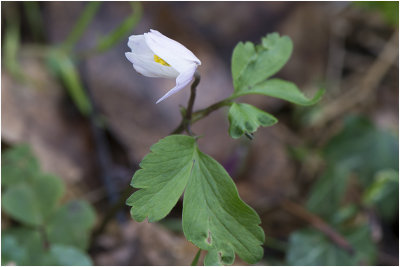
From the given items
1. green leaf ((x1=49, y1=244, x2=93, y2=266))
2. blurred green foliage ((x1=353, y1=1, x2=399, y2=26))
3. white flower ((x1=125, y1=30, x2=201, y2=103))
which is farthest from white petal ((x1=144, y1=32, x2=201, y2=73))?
blurred green foliage ((x1=353, y1=1, x2=399, y2=26))

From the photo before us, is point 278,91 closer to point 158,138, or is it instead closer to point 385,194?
point 158,138

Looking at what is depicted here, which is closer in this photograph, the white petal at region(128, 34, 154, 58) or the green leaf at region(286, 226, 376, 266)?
the white petal at region(128, 34, 154, 58)

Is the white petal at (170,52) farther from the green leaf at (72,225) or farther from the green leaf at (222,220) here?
the green leaf at (72,225)

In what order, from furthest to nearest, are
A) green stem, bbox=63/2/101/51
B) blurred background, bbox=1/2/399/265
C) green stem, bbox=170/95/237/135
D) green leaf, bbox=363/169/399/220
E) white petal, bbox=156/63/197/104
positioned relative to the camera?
1. green stem, bbox=63/2/101/51
2. green leaf, bbox=363/169/399/220
3. blurred background, bbox=1/2/399/265
4. green stem, bbox=170/95/237/135
5. white petal, bbox=156/63/197/104

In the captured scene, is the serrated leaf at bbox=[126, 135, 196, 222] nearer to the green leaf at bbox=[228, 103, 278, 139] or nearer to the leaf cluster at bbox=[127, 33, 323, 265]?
the leaf cluster at bbox=[127, 33, 323, 265]

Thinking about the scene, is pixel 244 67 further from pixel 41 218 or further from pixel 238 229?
pixel 41 218

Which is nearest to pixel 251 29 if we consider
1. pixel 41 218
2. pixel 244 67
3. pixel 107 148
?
pixel 107 148
